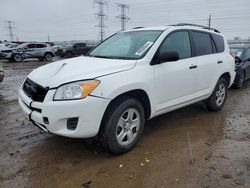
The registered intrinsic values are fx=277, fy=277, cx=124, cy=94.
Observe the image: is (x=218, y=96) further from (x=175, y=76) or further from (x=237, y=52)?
(x=237, y=52)

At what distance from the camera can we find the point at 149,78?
403cm

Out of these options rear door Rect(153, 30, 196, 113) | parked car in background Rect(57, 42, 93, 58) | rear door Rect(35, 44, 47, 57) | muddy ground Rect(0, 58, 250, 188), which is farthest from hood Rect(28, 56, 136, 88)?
parked car in background Rect(57, 42, 93, 58)

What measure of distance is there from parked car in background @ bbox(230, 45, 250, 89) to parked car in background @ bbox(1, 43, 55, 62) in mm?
18033

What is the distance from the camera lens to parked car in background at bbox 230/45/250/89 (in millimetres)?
8875

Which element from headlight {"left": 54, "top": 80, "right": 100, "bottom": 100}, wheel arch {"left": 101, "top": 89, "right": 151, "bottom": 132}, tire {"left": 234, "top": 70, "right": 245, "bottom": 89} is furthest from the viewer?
tire {"left": 234, "top": 70, "right": 245, "bottom": 89}

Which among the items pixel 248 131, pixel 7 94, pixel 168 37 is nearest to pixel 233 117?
pixel 248 131

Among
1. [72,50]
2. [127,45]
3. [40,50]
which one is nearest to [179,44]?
[127,45]

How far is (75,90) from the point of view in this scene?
339 centimetres

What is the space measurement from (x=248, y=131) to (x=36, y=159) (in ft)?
Result: 11.8

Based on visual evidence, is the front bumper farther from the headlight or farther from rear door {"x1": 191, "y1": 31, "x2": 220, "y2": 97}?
rear door {"x1": 191, "y1": 31, "x2": 220, "y2": 97}

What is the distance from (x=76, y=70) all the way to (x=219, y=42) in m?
3.62

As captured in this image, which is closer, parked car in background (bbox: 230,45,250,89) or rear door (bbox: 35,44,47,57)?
parked car in background (bbox: 230,45,250,89)

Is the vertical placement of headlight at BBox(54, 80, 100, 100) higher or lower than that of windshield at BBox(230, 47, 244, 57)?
higher

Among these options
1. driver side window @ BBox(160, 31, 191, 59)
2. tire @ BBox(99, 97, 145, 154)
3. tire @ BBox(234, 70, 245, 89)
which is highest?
driver side window @ BBox(160, 31, 191, 59)
